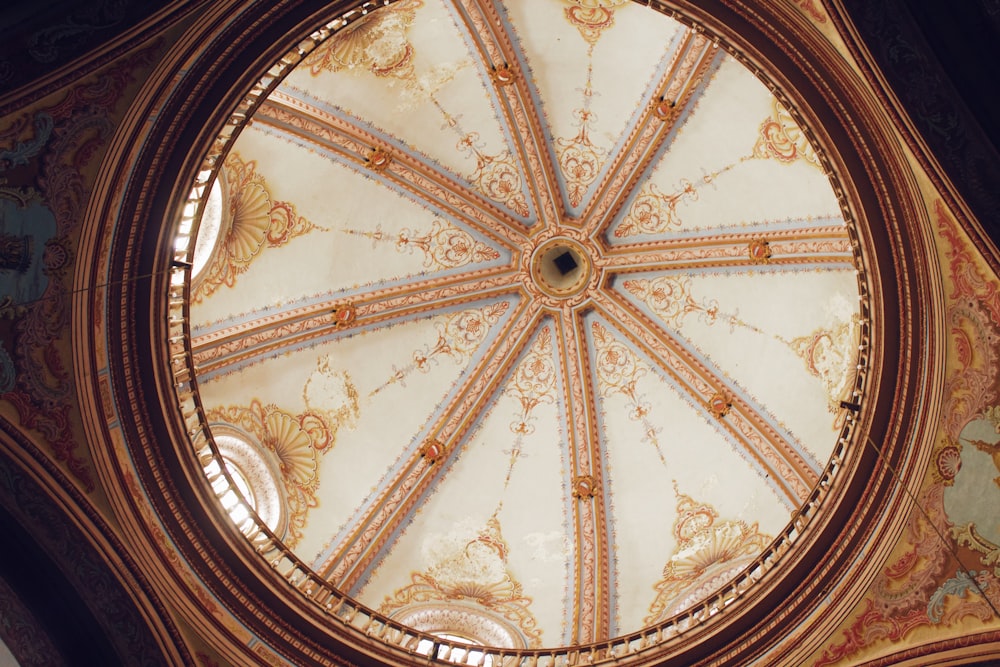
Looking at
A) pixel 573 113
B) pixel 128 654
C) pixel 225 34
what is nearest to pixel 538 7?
pixel 573 113

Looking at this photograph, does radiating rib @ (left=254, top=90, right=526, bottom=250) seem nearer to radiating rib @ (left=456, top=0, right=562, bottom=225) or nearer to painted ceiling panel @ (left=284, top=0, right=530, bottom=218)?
painted ceiling panel @ (left=284, top=0, right=530, bottom=218)

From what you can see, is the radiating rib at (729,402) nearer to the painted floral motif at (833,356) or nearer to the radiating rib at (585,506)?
the radiating rib at (585,506)

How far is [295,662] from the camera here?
9188mm

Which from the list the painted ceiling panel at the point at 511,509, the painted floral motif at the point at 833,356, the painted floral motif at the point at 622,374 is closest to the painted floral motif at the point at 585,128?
the painted floral motif at the point at 622,374

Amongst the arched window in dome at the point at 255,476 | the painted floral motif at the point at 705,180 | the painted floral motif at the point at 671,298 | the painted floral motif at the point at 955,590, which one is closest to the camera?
the painted floral motif at the point at 955,590

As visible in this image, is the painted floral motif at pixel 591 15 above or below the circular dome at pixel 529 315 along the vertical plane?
above

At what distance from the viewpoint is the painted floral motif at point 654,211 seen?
1448 centimetres

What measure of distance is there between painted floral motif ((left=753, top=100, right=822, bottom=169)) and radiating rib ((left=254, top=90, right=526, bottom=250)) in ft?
14.8

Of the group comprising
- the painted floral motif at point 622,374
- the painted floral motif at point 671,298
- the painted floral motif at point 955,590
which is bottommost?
the painted floral motif at point 955,590

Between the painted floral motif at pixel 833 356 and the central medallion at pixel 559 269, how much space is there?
13.1 ft

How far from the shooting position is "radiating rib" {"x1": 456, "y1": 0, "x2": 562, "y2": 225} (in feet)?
42.0

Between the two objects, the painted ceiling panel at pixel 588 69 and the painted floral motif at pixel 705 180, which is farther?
the painted ceiling panel at pixel 588 69

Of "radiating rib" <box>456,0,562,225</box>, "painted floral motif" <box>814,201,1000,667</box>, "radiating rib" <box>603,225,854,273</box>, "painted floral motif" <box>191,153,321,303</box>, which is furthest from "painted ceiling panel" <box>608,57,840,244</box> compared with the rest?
"painted floral motif" <box>191,153,321,303</box>

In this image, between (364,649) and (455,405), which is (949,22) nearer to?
(364,649)
